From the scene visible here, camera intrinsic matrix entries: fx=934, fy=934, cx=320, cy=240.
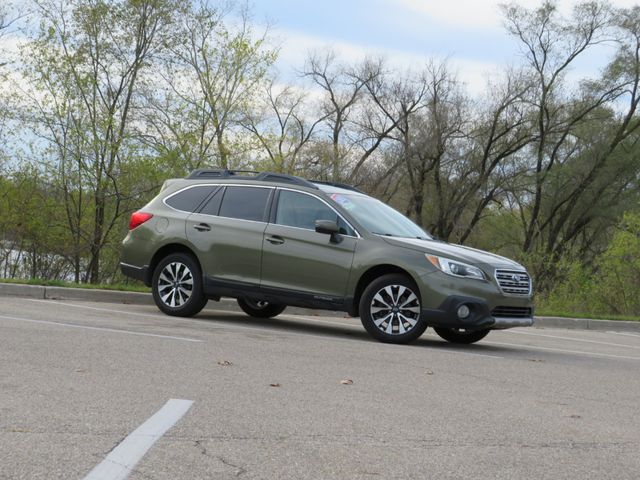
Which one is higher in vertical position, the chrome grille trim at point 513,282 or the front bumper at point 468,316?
the chrome grille trim at point 513,282

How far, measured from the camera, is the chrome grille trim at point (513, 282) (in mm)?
10805

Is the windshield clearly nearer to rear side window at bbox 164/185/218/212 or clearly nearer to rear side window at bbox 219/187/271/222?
rear side window at bbox 219/187/271/222

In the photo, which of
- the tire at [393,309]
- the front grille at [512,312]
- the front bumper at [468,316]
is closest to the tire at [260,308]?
the tire at [393,309]

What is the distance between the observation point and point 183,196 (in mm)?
12727

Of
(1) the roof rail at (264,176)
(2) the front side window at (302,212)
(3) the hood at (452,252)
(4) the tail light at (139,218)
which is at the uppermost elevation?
(1) the roof rail at (264,176)

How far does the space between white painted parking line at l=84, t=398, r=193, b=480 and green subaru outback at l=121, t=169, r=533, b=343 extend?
502 centimetres

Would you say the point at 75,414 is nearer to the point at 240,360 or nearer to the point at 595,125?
the point at 240,360

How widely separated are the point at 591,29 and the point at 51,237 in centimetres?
2610

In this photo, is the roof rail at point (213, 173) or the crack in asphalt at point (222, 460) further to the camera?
the roof rail at point (213, 173)

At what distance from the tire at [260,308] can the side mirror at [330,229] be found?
9.09 ft

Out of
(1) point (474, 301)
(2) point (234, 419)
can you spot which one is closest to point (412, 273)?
(1) point (474, 301)

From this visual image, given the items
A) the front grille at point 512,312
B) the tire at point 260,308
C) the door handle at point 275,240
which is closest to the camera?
the front grille at point 512,312

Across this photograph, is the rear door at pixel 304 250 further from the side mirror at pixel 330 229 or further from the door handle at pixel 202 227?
the door handle at pixel 202 227

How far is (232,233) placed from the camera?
1198 cm
